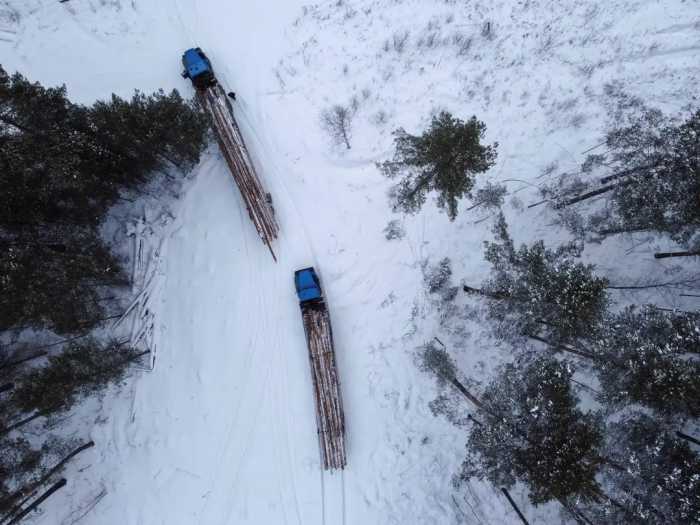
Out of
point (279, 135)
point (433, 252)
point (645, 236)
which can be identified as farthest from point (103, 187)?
point (645, 236)

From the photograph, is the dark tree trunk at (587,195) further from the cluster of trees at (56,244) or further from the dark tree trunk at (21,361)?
the dark tree trunk at (21,361)

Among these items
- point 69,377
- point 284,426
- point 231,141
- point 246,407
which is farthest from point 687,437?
point 69,377

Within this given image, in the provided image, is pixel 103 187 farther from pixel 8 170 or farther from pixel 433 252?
pixel 433 252

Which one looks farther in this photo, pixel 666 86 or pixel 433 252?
pixel 433 252

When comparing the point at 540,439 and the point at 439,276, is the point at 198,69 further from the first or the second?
the point at 540,439

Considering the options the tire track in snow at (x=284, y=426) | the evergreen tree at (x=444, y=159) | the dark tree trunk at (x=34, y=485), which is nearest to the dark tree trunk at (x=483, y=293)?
the evergreen tree at (x=444, y=159)

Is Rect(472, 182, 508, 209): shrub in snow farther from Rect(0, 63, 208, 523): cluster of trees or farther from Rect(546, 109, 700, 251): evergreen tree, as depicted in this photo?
Rect(0, 63, 208, 523): cluster of trees
